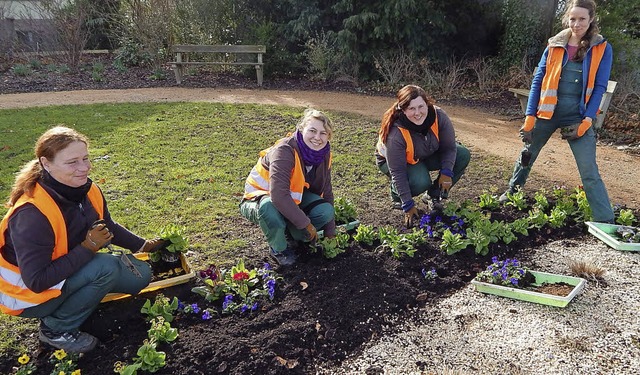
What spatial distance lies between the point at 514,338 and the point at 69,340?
2532 millimetres

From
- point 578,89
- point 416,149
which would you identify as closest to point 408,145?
point 416,149

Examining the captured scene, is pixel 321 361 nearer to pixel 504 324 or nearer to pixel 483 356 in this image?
pixel 483 356

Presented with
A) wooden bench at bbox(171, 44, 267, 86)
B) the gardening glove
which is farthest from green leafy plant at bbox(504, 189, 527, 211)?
wooden bench at bbox(171, 44, 267, 86)

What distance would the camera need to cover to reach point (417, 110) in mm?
4066

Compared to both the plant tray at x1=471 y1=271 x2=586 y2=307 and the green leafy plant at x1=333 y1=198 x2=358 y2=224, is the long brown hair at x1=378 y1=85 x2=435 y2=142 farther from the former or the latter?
the plant tray at x1=471 y1=271 x2=586 y2=307

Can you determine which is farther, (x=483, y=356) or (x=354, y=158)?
(x=354, y=158)

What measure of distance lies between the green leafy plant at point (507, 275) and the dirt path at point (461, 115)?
7.06 ft

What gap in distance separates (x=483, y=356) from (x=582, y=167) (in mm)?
2276

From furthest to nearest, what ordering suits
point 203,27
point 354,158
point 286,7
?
point 203,27 < point 286,7 < point 354,158

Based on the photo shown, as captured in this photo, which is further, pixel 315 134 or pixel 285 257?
pixel 285 257

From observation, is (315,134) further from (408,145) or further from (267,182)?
(408,145)

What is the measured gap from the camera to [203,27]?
13.5m

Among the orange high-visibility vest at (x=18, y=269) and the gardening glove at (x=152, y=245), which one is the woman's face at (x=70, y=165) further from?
the gardening glove at (x=152, y=245)

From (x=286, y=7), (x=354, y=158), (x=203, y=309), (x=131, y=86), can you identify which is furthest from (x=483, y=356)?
(x=286, y=7)
